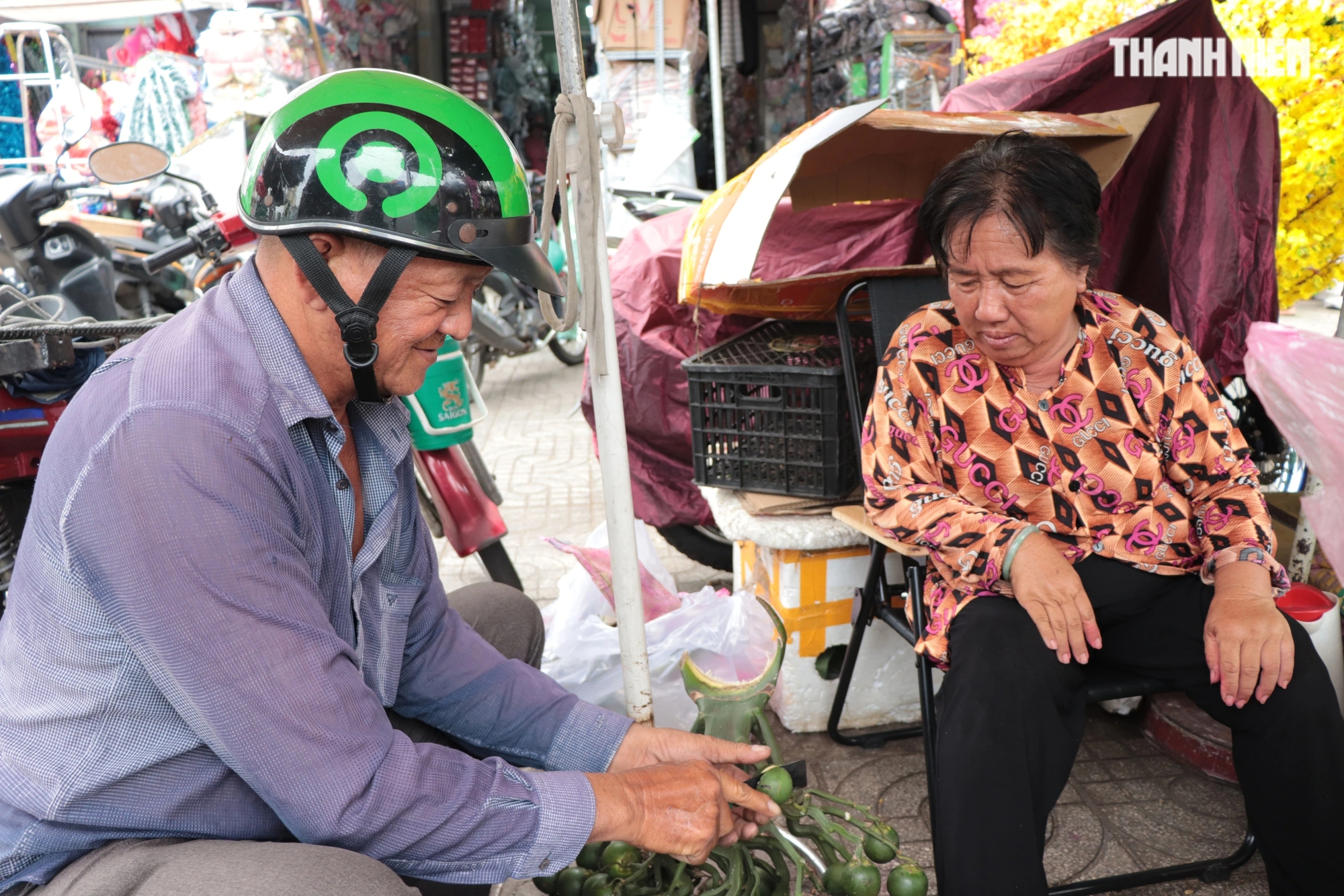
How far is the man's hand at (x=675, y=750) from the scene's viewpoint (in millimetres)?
1495

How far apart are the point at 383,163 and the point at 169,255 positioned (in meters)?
2.20

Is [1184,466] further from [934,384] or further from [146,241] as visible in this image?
[146,241]

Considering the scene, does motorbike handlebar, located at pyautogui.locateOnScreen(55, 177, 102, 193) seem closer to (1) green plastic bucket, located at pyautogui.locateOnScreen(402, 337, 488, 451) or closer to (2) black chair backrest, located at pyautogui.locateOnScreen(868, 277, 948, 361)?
(1) green plastic bucket, located at pyautogui.locateOnScreen(402, 337, 488, 451)

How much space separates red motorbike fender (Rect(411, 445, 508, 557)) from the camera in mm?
2982

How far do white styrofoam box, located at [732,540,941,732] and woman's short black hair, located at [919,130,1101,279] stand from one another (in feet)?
2.99

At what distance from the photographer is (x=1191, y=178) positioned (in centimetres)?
258

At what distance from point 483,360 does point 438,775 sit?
5430 mm

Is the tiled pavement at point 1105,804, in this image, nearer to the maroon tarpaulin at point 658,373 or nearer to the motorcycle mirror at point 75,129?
the maroon tarpaulin at point 658,373

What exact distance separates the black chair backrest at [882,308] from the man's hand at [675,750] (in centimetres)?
95

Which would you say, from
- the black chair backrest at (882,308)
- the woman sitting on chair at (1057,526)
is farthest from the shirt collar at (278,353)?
the black chair backrest at (882,308)

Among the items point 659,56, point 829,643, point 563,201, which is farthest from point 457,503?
point 659,56

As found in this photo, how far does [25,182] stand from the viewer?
9.41 feet

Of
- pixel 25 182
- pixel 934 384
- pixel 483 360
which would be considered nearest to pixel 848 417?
pixel 934 384

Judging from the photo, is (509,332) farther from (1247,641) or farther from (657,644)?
(1247,641)
